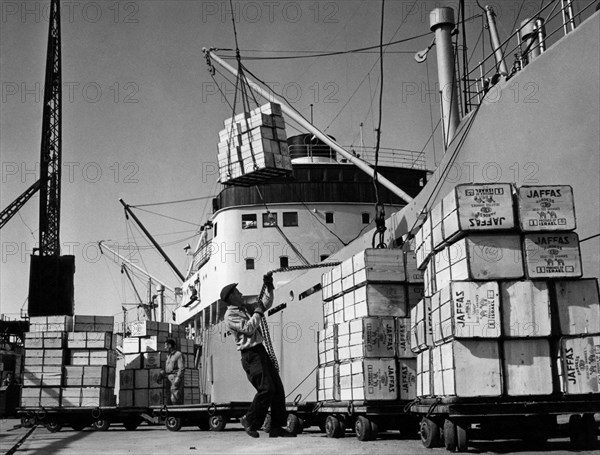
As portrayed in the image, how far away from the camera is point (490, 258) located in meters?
6.46

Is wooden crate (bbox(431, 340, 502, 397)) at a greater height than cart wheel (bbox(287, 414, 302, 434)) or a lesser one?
greater

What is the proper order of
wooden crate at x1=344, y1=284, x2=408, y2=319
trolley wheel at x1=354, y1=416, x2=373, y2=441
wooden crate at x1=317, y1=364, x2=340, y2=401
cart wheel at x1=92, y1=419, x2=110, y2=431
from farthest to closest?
cart wheel at x1=92, y1=419, x2=110, y2=431 → wooden crate at x1=317, y1=364, x2=340, y2=401 → wooden crate at x1=344, y1=284, x2=408, y2=319 → trolley wheel at x1=354, y1=416, x2=373, y2=441

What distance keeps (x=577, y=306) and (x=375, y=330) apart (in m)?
2.58

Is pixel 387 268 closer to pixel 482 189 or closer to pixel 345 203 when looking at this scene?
pixel 482 189

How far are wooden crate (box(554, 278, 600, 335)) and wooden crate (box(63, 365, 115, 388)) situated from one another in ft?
32.4

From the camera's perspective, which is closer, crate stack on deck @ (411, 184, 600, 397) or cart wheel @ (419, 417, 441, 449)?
crate stack on deck @ (411, 184, 600, 397)

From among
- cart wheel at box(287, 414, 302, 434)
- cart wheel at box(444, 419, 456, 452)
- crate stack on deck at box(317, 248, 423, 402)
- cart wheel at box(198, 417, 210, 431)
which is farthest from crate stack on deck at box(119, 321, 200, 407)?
cart wheel at box(444, 419, 456, 452)

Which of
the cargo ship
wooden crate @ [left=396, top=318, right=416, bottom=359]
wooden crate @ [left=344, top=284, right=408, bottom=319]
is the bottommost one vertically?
wooden crate @ [left=396, top=318, right=416, bottom=359]

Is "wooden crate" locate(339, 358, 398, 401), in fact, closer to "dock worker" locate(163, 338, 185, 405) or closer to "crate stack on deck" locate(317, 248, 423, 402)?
"crate stack on deck" locate(317, 248, 423, 402)

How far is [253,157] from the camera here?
14.5 m

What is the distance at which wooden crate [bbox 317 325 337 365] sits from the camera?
935cm

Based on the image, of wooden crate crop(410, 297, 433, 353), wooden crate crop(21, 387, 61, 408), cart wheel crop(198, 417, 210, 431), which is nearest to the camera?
wooden crate crop(410, 297, 433, 353)

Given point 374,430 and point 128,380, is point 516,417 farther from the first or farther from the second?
point 128,380

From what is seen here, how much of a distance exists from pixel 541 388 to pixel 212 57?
18840 millimetres
